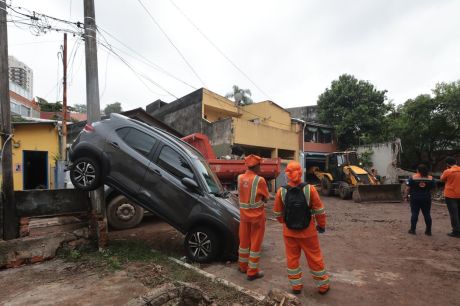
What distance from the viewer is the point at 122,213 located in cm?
693

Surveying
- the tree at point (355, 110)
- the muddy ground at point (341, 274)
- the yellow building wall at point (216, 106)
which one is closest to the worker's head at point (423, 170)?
the muddy ground at point (341, 274)

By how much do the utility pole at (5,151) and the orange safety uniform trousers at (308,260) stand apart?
4217mm

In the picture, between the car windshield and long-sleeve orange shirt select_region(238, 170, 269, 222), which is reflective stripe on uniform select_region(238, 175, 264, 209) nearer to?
long-sleeve orange shirt select_region(238, 170, 269, 222)

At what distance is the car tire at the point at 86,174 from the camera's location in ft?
16.6

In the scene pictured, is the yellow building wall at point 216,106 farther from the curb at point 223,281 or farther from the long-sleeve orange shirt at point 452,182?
the curb at point 223,281

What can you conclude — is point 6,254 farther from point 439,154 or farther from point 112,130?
point 439,154

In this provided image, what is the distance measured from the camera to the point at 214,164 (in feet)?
33.0

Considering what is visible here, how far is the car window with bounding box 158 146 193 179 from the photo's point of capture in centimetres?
504

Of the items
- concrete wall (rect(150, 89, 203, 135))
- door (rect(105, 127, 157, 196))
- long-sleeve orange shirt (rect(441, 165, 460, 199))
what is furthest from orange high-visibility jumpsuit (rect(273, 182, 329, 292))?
concrete wall (rect(150, 89, 203, 135))

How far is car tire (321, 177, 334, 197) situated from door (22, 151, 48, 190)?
14.5 metres

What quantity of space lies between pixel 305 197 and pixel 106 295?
8.65 ft

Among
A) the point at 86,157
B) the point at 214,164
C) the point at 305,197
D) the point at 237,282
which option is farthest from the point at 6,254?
the point at 214,164

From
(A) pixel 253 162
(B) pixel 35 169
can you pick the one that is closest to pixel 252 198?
(A) pixel 253 162

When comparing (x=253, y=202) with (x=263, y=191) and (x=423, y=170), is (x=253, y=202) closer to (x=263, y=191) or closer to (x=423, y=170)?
(x=263, y=191)
